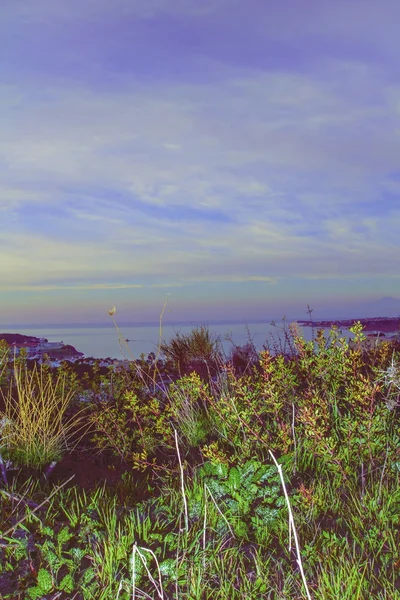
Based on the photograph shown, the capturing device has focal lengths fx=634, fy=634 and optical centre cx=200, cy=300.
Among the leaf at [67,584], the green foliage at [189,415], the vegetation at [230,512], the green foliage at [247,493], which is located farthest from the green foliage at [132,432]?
the leaf at [67,584]

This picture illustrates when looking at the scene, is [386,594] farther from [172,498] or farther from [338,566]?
[172,498]

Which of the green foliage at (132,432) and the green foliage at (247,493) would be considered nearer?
the green foliage at (247,493)

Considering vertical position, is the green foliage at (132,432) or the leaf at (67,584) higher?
the green foliage at (132,432)

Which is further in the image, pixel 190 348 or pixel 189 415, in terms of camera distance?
pixel 190 348

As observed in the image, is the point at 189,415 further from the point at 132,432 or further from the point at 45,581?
the point at 45,581

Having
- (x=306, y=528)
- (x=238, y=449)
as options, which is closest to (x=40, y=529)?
(x=306, y=528)

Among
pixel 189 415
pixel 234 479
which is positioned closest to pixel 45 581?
pixel 234 479

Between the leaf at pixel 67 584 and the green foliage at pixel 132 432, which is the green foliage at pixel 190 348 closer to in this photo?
the green foliage at pixel 132 432

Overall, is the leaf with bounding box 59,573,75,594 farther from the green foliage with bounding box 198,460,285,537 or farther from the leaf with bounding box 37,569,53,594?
the green foliage with bounding box 198,460,285,537

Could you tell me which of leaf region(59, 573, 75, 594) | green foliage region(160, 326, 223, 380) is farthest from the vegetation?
green foliage region(160, 326, 223, 380)

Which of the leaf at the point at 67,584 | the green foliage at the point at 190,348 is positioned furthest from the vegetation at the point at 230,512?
the green foliage at the point at 190,348

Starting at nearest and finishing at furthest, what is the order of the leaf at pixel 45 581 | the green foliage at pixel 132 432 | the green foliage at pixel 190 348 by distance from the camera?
the leaf at pixel 45 581, the green foliage at pixel 132 432, the green foliage at pixel 190 348

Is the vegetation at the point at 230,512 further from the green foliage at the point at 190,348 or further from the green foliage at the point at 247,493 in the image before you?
the green foliage at the point at 190,348

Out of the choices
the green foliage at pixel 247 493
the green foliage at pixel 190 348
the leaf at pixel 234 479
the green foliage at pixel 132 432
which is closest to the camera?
the green foliage at pixel 247 493
